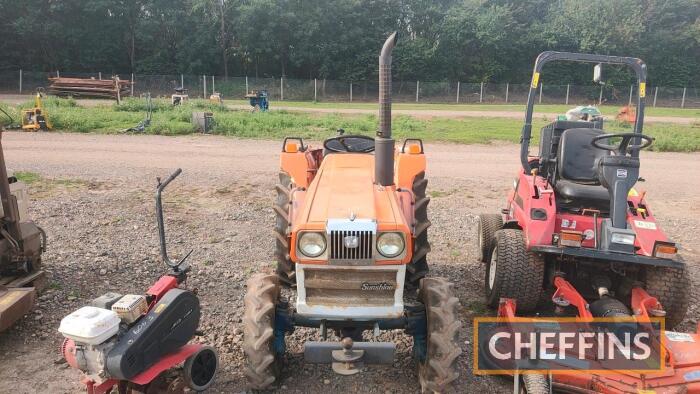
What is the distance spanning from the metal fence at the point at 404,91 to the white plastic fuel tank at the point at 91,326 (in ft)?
118

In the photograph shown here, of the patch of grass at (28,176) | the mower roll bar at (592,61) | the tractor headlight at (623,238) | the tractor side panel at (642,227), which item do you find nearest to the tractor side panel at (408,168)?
the mower roll bar at (592,61)

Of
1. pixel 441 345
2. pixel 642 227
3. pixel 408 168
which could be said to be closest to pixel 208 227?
pixel 408 168

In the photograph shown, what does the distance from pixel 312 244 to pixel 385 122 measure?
984 mm

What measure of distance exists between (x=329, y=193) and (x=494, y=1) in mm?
54820

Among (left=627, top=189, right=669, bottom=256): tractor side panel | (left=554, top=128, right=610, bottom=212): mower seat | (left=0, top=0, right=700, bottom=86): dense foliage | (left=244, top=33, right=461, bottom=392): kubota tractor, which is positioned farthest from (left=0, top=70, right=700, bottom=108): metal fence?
(left=244, top=33, right=461, bottom=392): kubota tractor

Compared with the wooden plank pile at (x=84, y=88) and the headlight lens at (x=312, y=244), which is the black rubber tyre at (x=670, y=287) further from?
the wooden plank pile at (x=84, y=88)

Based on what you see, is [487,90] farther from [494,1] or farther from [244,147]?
[244,147]

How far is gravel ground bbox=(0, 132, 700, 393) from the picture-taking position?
3.88 m

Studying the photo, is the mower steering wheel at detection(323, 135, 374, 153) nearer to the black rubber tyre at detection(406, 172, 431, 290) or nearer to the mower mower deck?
the black rubber tyre at detection(406, 172, 431, 290)

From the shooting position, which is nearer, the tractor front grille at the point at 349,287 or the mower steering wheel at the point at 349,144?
the tractor front grille at the point at 349,287

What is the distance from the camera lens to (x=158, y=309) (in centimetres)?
322

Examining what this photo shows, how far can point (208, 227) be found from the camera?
7090 mm

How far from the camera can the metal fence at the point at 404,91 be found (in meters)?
39.4

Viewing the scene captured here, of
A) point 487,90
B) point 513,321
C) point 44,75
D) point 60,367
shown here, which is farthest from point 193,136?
point 487,90
